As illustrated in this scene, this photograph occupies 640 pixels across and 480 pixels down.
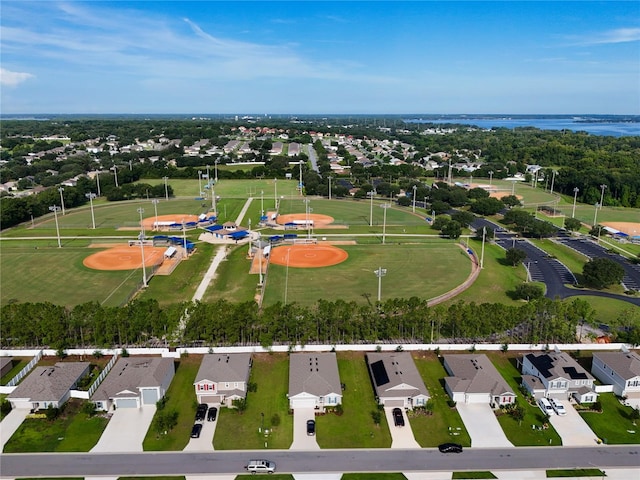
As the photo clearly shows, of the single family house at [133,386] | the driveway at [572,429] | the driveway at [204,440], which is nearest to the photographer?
the driveway at [204,440]

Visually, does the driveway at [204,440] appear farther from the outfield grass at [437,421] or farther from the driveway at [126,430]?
the outfield grass at [437,421]

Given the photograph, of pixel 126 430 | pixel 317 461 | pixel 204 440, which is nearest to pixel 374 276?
pixel 317 461

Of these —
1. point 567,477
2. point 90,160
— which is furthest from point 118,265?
point 90,160

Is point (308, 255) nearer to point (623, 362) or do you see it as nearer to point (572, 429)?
point (623, 362)

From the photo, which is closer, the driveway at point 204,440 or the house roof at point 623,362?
the driveway at point 204,440

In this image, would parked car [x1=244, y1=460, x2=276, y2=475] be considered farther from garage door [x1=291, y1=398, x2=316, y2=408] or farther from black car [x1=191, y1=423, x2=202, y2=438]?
garage door [x1=291, y1=398, x2=316, y2=408]

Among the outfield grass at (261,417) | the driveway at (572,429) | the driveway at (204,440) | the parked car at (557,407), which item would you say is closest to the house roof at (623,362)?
the driveway at (572,429)

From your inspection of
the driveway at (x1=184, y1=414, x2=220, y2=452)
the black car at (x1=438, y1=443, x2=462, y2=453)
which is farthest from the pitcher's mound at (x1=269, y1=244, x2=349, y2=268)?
the black car at (x1=438, y1=443, x2=462, y2=453)

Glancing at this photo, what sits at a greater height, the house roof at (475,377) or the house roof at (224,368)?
the house roof at (224,368)
